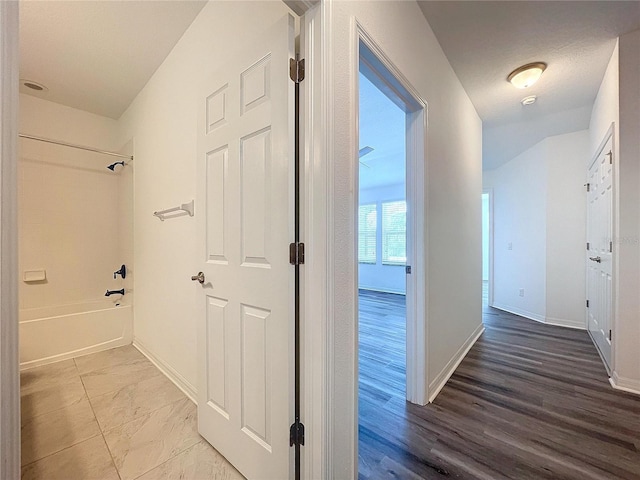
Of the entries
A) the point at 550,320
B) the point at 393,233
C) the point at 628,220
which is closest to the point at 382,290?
the point at 393,233

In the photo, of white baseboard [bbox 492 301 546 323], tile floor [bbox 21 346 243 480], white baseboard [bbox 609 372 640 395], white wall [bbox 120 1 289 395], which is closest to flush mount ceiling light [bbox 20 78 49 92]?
white wall [bbox 120 1 289 395]

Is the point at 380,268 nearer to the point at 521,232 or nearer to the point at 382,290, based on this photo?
the point at 382,290

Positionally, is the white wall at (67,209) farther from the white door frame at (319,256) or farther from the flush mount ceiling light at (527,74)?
the flush mount ceiling light at (527,74)

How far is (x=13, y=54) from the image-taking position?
1.52 feet

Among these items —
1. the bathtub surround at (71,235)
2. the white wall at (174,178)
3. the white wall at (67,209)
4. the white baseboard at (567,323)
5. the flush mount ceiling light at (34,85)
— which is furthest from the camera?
the white baseboard at (567,323)

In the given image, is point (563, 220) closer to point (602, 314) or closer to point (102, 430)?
point (602, 314)

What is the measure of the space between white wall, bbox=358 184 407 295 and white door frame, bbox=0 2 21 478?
583 cm

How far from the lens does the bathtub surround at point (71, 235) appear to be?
2643mm

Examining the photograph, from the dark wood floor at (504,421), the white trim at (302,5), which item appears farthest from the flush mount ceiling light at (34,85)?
the dark wood floor at (504,421)

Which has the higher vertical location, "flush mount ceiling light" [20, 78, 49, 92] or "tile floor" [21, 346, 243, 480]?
"flush mount ceiling light" [20, 78, 49, 92]

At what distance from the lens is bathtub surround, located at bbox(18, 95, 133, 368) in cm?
264

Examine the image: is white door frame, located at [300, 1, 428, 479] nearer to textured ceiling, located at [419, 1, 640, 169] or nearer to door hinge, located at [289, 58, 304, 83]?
door hinge, located at [289, 58, 304, 83]

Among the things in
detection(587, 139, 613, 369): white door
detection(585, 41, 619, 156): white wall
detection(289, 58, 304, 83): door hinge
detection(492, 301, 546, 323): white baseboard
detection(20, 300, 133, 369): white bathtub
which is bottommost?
detection(492, 301, 546, 323): white baseboard

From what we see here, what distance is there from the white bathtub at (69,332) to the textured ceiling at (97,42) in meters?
2.27
